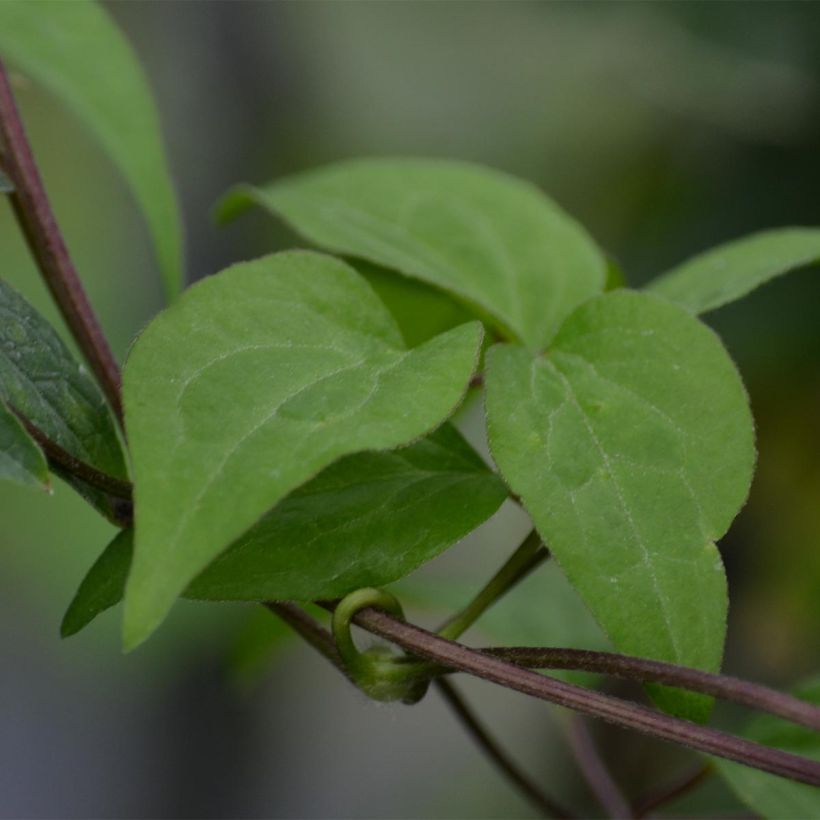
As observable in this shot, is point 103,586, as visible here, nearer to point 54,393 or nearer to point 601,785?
point 54,393

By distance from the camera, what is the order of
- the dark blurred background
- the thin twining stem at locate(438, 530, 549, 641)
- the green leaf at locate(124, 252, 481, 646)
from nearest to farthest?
the green leaf at locate(124, 252, 481, 646), the thin twining stem at locate(438, 530, 549, 641), the dark blurred background

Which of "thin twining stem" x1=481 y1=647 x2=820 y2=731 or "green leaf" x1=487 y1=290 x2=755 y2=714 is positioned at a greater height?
"green leaf" x1=487 y1=290 x2=755 y2=714

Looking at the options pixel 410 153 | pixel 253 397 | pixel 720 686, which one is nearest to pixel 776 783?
pixel 720 686

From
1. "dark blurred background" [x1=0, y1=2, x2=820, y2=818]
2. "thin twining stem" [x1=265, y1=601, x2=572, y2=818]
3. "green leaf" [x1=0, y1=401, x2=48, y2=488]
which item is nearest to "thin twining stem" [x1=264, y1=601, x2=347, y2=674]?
"thin twining stem" [x1=265, y1=601, x2=572, y2=818]

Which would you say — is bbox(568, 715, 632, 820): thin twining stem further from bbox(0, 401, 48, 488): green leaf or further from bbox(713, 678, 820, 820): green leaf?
bbox(0, 401, 48, 488): green leaf

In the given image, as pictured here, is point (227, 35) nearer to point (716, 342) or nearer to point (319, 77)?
point (319, 77)

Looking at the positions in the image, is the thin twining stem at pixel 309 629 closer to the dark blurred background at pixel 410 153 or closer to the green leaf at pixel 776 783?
the green leaf at pixel 776 783
